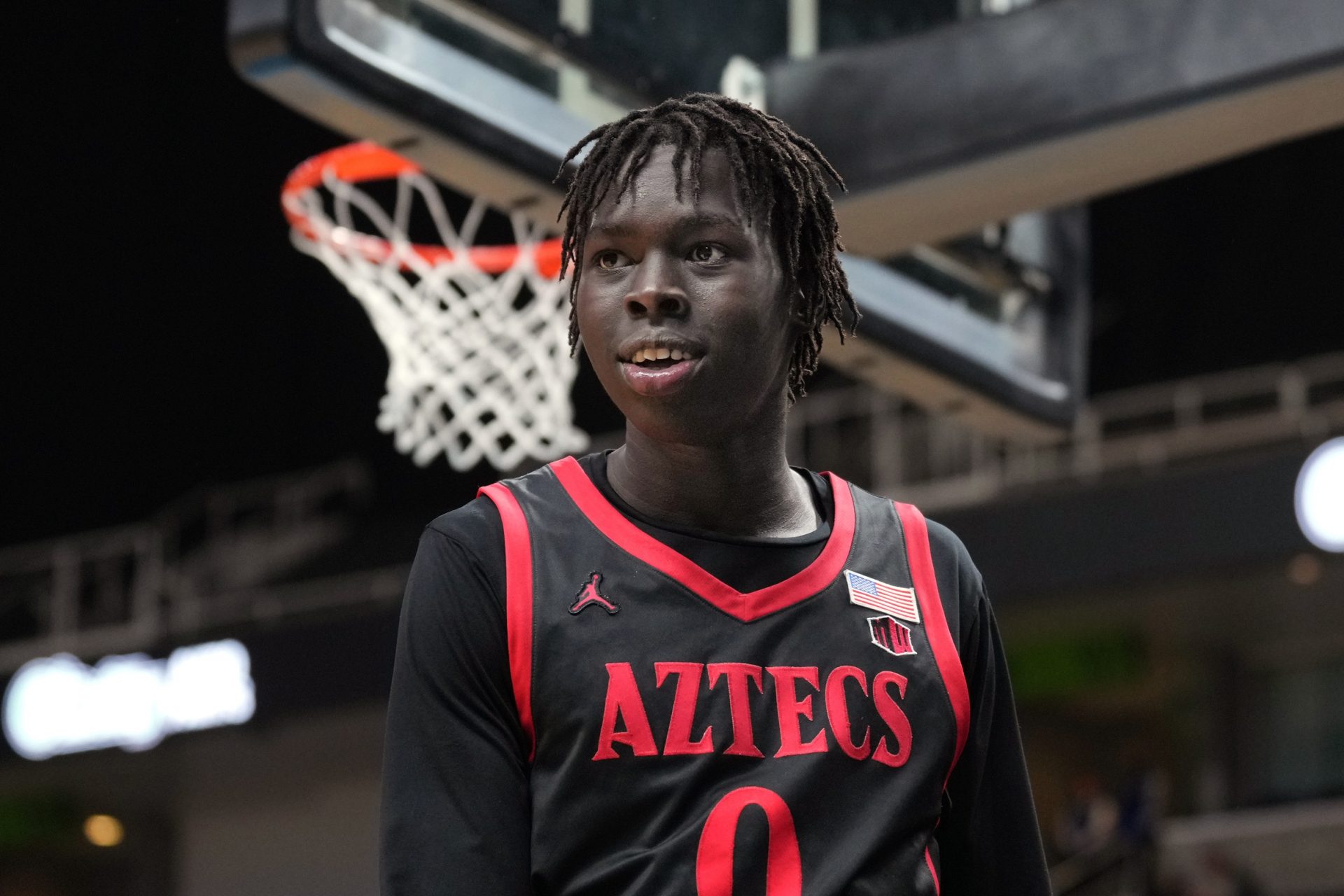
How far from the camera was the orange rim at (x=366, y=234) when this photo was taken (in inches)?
229

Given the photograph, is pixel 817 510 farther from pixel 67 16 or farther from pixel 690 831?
pixel 67 16

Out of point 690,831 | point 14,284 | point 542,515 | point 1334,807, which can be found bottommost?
point 690,831

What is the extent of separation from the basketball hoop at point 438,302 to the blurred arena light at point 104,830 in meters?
10.7

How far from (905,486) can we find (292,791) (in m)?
5.02

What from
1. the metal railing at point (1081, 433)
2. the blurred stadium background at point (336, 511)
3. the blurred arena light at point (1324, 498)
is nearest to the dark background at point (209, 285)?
the blurred stadium background at point (336, 511)

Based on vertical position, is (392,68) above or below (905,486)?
below

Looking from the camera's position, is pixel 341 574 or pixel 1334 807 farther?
pixel 341 574

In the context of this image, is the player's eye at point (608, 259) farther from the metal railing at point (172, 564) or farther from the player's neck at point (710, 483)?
the metal railing at point (172, 564)

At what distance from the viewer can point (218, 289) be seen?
1419 centimetres

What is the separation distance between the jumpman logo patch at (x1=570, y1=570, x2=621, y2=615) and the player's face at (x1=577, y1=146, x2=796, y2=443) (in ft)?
0.47

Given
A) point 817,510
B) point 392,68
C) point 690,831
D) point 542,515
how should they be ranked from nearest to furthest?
point 690,831 < point 542,515 < point 817,510 < point 392,68

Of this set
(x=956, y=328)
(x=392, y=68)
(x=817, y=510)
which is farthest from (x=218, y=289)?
(x=817, y=510)

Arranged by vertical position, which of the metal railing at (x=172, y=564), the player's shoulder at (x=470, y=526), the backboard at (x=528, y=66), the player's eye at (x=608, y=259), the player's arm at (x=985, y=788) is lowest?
the player's arm at (x=985, y=788)

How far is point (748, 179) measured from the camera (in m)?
1.73
